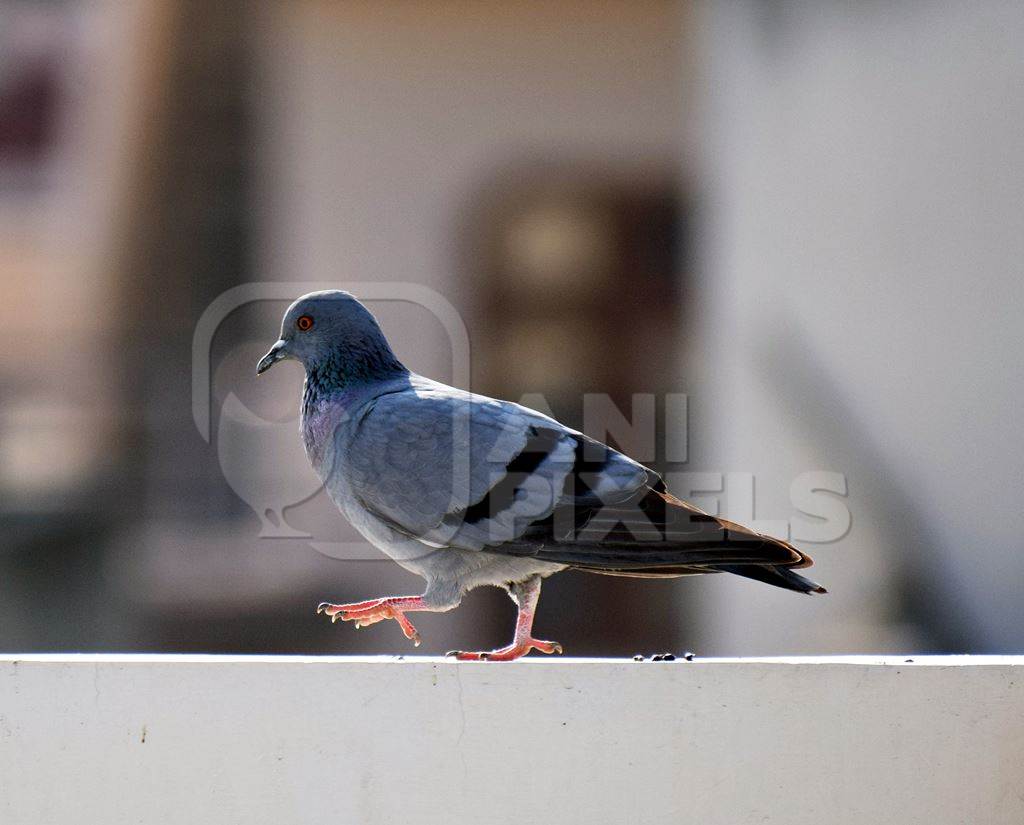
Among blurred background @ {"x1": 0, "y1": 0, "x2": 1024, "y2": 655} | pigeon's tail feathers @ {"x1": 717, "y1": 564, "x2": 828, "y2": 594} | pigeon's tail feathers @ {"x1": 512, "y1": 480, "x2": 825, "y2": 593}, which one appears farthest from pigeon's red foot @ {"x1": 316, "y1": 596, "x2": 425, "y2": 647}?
blurred background @ {"x1": 0, "y1": 0, "x2": 1024, "y2": 655}

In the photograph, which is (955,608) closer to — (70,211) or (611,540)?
(611,540)

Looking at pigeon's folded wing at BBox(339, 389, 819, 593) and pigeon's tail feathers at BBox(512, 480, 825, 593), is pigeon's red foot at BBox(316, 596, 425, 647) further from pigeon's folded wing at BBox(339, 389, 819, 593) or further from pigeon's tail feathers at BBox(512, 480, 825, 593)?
pigeon's tail feathers at BBox(512, 480, 825, 593)

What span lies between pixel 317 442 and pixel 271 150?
2493 mm

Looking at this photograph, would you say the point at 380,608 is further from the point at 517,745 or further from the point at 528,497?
the point at 517,745

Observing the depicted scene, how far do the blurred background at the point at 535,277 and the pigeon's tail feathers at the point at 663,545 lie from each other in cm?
Result: 214

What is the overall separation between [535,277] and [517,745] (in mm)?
2871

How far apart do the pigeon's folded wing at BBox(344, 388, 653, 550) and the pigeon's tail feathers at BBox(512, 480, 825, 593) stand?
4 cm

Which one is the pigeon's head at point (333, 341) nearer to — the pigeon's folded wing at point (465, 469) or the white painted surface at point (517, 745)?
the pigeon's folded wing at point (465, 469)

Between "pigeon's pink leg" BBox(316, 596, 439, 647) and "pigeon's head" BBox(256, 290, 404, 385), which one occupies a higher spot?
"pigeon's head" BBox(256, 290, 404, 385)

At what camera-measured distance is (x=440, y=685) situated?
1.83m

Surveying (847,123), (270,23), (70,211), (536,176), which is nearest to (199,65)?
(270,23)

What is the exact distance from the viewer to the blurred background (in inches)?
165

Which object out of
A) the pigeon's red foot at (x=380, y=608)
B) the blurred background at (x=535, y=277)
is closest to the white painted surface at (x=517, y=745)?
the pigeon's red foot at (x=380, y=608)

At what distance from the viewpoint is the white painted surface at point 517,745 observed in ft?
5.94
